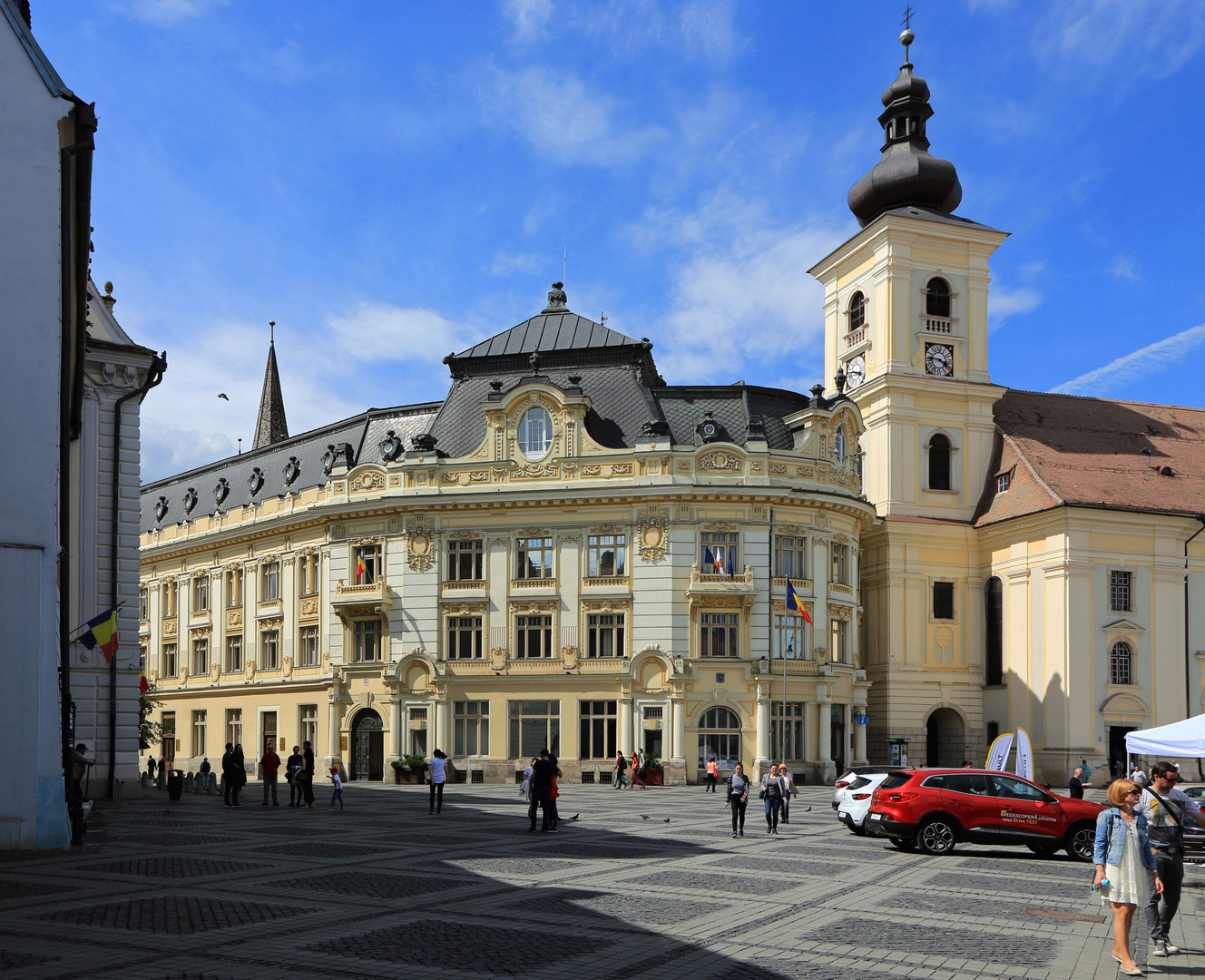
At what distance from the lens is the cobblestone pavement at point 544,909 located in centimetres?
1259

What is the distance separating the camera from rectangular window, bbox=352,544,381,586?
56219 mm

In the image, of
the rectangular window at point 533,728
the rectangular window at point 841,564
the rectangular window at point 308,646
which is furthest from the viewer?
the rectangular window at point 308,646

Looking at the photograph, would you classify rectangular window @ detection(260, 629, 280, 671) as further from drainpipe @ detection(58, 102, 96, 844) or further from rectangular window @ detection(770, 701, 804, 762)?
drainpipe @ detection(58, 102, 96, 844)

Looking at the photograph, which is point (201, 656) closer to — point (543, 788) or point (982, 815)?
point (543, 788)

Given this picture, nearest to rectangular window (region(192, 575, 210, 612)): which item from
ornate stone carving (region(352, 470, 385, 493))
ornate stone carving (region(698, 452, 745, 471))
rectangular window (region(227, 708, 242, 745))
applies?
rectangular window (region(227, 708, 242, 745))

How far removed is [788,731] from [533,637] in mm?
11129

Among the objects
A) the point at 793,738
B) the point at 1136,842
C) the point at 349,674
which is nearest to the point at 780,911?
the point at 1136,842

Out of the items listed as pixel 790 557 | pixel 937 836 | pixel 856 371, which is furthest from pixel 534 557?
pixel 937 836

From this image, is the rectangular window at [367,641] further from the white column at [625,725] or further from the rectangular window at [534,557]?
the white column at [625,725]

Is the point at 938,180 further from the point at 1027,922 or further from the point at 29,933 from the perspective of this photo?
the point at 29,933

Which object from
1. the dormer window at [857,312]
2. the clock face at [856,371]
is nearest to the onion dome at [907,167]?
the dormer window at [857,312]

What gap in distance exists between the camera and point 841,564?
55.9m

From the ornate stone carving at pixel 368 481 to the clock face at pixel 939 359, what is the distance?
2784 centimetres

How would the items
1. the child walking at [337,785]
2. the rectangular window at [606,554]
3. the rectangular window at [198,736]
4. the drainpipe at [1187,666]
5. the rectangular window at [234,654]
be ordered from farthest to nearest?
the rectangular window at [198,736]
the rectangular window at [234,654]
the drainpipe at [1187,666]
the rectangular window at [606,554]
the child walking at [337,785]
